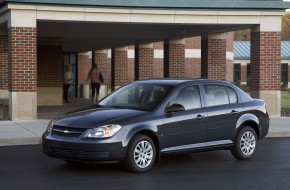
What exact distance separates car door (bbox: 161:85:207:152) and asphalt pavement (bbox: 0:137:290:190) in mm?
422

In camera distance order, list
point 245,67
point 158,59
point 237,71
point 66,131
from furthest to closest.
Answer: point 237,71
point 245,67
point 158,59
point 66,131

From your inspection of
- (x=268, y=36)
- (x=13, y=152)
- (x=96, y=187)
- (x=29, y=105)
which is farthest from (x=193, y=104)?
(x=268, y=36)

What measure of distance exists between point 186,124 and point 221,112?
0.92 metres

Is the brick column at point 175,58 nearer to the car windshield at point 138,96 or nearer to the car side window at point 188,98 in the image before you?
the car windshield at point 138,96

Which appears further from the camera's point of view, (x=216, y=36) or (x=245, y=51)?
(x=245, y=51)

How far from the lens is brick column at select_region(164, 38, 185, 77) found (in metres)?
24.8

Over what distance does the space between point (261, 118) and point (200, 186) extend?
10.8 ft

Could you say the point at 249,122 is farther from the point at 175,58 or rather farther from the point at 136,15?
the point at 175,58

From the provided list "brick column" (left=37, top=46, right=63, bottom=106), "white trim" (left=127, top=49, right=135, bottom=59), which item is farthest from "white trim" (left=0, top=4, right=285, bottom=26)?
"white trim" (left=127, top=49, right=135, bottom=59)

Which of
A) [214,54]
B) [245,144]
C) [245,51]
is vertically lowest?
[245,144]

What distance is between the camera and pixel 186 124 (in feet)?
32.0

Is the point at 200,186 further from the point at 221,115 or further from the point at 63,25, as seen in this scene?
the point at 63,25

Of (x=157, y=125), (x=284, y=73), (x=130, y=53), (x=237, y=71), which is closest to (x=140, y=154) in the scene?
(x=157, y=125)

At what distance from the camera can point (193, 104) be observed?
10055mm
